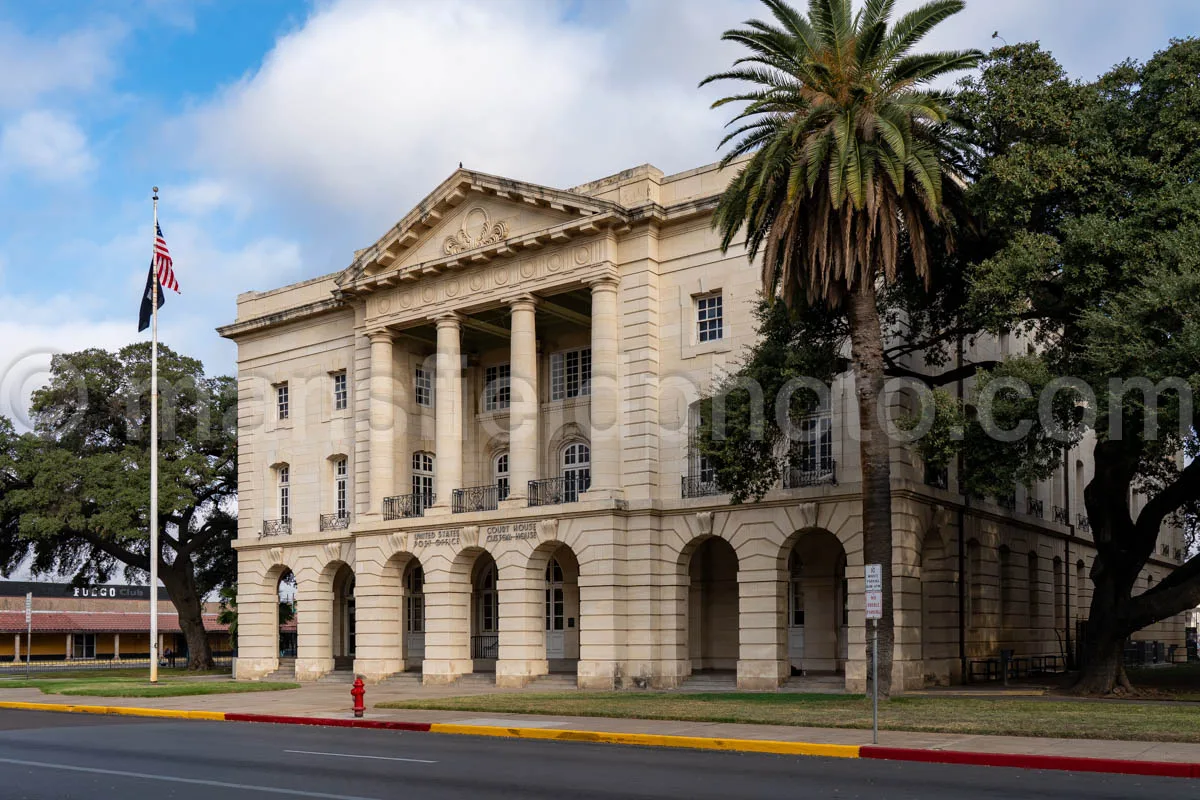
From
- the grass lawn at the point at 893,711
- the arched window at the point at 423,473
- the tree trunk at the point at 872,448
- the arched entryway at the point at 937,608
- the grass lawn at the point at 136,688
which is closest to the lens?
the grass lawn at the point at 893,711

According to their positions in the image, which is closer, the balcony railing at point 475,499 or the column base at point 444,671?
the column base at point 444,671

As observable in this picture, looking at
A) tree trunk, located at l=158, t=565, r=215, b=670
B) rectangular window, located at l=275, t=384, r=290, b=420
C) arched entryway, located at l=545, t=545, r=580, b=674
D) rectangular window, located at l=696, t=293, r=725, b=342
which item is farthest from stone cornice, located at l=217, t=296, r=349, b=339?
rectangular window, located at l=696, t=293, r=725, b=342

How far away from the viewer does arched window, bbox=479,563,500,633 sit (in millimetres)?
47875

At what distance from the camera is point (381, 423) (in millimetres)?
44281

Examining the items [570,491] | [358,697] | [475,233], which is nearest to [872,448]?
[358,697]

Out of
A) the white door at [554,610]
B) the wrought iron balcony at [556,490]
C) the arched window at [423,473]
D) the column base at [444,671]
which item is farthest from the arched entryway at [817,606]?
the arched window at [423,473]

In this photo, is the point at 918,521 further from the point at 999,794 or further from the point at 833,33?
the point at 999,794

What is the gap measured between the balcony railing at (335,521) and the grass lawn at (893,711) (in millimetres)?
16984

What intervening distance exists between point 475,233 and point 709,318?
9.09 metres

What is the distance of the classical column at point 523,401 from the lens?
39.7 meters

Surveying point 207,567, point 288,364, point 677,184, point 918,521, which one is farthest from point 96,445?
point 918,521

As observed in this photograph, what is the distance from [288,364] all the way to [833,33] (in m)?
29.0

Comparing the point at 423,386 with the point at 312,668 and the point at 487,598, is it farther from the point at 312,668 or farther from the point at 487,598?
the point at 312,668

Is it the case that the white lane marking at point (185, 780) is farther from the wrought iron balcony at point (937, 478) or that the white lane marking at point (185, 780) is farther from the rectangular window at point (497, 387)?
the rectangular window at point (497, 387)
